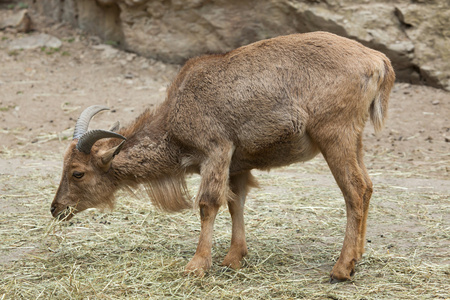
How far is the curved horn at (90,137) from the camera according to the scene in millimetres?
4824

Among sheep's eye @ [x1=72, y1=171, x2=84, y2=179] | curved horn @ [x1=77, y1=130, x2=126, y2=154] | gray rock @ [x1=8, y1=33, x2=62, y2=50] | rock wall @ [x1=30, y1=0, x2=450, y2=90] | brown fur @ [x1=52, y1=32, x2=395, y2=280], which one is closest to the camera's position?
brown fur @ [x1=52, y1=32, x2=395, y2=280]

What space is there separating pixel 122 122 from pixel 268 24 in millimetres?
3782

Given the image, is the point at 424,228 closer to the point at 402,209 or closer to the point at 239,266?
the point at 402,209

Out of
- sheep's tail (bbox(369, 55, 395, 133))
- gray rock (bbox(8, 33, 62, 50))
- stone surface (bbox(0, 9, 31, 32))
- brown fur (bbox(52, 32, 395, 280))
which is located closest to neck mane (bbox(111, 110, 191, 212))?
brown fur (bbox(52, 32, 395, 280))

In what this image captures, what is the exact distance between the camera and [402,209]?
245 inches

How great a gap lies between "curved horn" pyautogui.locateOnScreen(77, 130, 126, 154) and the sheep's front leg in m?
0.79

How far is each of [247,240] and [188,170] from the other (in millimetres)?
997

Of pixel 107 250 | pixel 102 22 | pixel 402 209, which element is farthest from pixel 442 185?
pixel 102 22

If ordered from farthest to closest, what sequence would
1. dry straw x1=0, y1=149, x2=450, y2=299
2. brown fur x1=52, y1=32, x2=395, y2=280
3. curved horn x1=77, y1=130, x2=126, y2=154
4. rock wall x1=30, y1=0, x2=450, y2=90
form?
rock wall x1=30, y1=0, x2=450, y2=90 < curved horn x1=77, y1=130, x2=126, y2=154 < brown fur x1=52, y1=32, x2=395, y2=280 < dry straw x1=0, y1=149, x2=450, y2=299

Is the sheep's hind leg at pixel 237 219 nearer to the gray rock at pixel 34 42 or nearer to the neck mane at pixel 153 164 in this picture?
the neck mane at pixel 153 164

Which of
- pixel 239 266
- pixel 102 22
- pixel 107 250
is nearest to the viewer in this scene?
pixel 239 266

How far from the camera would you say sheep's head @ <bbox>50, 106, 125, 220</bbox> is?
505 centimetres

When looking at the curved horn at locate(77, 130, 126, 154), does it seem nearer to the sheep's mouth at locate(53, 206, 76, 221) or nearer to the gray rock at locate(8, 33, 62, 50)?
the sheep's mouth at locate(53, 206, 76, 221)

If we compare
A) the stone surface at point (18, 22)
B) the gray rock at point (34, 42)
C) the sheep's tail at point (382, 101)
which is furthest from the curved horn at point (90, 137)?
the stone surface at point (18, 22)
